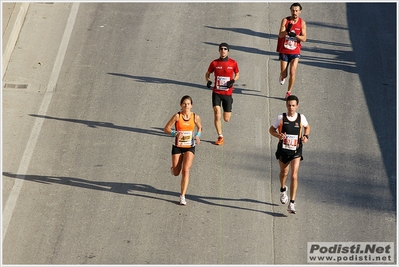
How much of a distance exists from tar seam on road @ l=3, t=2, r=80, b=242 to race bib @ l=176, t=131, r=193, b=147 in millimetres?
2907

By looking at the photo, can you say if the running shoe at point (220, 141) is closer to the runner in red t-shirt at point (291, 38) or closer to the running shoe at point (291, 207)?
the runner in red t-shirt at point (291, 38)

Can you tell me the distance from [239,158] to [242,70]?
146 inches

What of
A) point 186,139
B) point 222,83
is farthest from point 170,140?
point 186,139

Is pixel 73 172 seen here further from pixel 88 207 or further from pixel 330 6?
pixel 330 6

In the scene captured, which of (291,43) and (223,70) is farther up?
(291,43)

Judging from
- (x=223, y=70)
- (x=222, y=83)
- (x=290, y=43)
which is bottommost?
(x=222, y=83)

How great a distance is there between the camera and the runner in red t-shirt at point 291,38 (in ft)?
54.2

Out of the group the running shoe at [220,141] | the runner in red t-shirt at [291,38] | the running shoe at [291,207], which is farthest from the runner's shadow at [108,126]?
the running shoe at [291,207]

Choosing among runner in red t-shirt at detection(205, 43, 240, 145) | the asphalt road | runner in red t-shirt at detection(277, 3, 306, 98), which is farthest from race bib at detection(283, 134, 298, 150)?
runner in red t-shirt at detection(277, 3, 306, 98)

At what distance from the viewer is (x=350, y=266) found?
41.5 ft

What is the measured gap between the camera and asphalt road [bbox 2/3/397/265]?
1319 centimetres

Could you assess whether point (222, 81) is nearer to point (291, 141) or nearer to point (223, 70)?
point (223, 70)

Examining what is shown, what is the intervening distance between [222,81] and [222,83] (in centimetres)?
4

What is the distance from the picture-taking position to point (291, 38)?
54.5 feet
